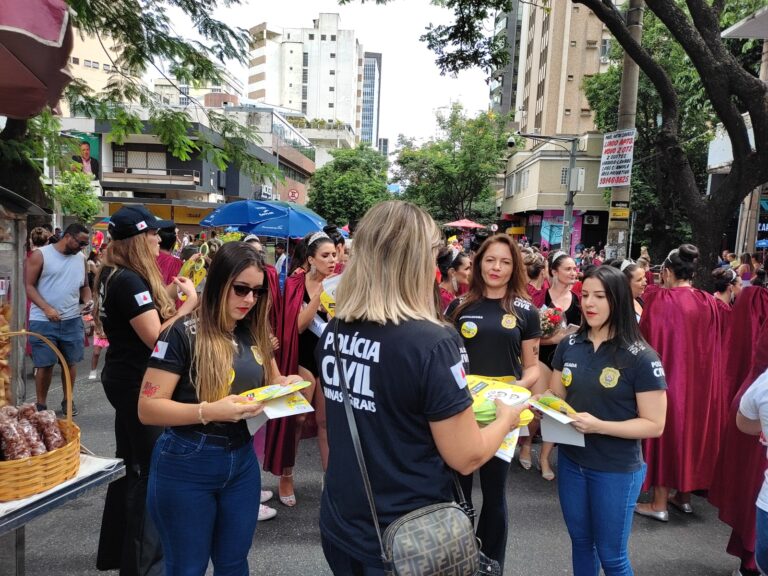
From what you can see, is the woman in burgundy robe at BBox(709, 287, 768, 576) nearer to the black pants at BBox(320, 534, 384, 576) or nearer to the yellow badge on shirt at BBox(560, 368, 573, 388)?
the yellow badge on shirt at BBox(560, 368, 573, 388)

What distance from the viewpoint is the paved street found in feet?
10.9

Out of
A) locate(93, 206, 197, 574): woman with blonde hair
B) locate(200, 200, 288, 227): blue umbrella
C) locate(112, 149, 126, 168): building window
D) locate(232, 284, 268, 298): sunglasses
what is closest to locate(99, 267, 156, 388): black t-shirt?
locate(93, 206, 197, 574): woman with blonde hair

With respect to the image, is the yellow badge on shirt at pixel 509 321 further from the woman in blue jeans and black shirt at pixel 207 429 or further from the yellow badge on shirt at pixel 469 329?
the woman in blue jeans and black shirt at pixel 207 429

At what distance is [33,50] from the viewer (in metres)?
2.21

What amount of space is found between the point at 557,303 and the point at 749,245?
39.9 ft

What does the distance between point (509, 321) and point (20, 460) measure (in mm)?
2603

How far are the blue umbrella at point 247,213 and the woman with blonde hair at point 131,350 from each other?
698cm

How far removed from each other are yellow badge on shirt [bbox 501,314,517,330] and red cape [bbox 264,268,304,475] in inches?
60.3

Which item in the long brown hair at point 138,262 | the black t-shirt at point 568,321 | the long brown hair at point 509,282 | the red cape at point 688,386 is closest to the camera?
the long brown hair at point 138,262

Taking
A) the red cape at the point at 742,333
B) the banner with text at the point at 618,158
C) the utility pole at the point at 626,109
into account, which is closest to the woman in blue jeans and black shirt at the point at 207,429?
the red cape at the point at 742,333

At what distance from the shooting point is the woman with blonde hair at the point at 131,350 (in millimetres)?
2689

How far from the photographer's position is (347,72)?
354ft

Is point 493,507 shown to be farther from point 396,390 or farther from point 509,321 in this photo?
Result: point 396,390

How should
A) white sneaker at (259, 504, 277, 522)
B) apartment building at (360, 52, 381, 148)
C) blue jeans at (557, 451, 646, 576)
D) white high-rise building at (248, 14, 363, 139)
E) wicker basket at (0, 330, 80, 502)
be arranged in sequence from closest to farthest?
1. wicker basket at (0, 330, 80, 502)
2. blue jeans at (557, 451, 646, 576)
3. white sneaker at (259, 504, 277, 522)
4. white high-rise building at (248, 14, 363, 139)
5. apartment building at (360, 52, 381, 148)
